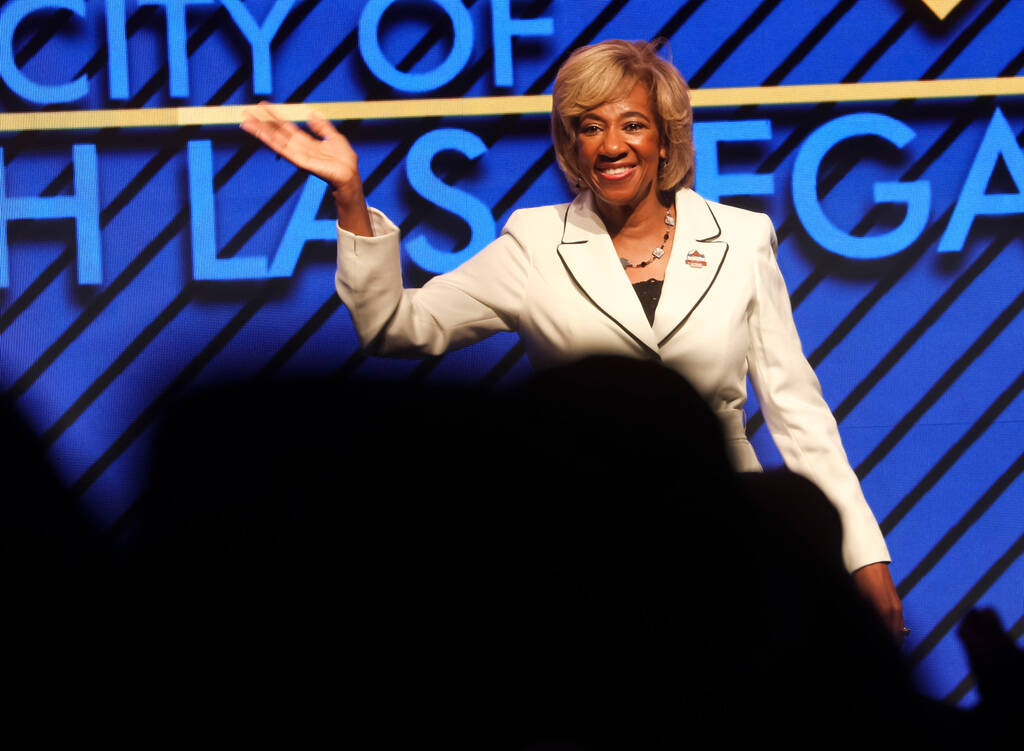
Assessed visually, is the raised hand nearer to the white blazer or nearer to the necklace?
the white blazer

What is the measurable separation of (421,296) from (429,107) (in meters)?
1.39

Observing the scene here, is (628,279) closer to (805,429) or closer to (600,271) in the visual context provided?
(600,271)

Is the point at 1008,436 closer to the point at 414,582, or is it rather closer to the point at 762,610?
the point at 762,610

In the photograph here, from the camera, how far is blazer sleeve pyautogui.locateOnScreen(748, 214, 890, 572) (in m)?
2.02

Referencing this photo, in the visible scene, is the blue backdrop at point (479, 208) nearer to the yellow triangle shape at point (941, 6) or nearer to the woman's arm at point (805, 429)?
the yellow triangle shape at point (941, 6)

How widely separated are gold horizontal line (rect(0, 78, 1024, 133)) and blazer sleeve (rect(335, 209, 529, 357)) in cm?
120

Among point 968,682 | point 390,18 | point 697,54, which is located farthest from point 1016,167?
point 390,18

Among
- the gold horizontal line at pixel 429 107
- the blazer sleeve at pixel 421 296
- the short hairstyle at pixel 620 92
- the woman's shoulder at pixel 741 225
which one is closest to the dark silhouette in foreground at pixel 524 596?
the blazer sleeve at pixel 421 296

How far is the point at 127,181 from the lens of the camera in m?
3.29

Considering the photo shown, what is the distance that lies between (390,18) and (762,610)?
2.42 meters

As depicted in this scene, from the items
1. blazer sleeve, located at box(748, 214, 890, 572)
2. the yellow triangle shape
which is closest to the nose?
blazer sleeve, located at box(748, 214, 890, 572)

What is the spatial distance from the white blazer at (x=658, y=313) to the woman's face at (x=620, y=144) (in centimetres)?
9

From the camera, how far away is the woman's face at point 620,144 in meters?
2.13

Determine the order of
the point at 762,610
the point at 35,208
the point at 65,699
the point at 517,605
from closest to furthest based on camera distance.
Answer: the point at 65,699
the point at 517,605
the point at 762,610
the point at 35,208
